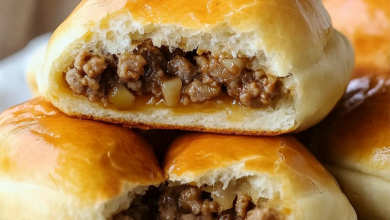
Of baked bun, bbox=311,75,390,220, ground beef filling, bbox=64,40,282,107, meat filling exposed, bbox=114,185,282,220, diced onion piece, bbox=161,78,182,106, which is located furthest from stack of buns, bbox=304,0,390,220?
diced onion piece, bbox=161,78,182,106

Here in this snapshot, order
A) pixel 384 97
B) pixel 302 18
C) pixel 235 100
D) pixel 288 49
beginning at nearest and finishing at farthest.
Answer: pixel 288 49
pixel 302 18
pixel 235 100
pixel 384 97

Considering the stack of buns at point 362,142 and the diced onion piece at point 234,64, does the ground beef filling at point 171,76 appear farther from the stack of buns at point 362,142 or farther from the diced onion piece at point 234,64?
the stack of buns at point 362,142

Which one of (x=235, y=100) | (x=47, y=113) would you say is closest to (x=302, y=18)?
(x=235, y=100)

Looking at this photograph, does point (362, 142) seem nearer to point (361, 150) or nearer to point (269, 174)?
point (361, 150)

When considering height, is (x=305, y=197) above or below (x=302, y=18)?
below

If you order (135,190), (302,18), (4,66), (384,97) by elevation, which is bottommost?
(4,66)

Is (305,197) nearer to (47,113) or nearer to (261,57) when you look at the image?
(261,57)

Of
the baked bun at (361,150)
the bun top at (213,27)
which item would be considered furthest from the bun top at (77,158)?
the baked bun at (361,150)
